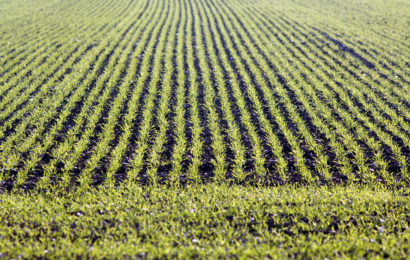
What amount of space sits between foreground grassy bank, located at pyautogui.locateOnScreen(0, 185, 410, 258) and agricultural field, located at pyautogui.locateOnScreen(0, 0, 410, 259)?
0.9 inches

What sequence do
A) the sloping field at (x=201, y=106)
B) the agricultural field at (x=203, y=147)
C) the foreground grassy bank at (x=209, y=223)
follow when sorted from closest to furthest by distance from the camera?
the foreground grassy bank at (x=209, y=223)
the agricultural field at (x=203, y=147)
the sloping field at (x=201, y=106)

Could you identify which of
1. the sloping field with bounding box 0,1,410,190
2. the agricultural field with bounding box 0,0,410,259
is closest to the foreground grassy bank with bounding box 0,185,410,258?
the agricultural field with bounding box 0,0,410,259

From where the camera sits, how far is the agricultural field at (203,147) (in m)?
3.93

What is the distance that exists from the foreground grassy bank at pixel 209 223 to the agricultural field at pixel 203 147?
0.08ft

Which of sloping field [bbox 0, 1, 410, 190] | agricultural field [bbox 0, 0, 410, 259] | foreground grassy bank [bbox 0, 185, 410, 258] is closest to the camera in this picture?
foreground grassy bank [bbox 0, 185, 410, 258]

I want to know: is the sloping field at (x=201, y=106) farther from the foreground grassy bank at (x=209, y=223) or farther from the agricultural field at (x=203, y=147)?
the foreground grassy bank at (x=209, y=223)

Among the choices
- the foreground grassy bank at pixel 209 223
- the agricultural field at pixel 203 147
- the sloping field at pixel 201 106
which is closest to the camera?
the foreground grassy bank at pixel 209 223

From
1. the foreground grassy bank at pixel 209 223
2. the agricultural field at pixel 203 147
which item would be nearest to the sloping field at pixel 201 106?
the agricultural field at pixel 203 147

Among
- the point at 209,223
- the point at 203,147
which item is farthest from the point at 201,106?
the point at 209,223

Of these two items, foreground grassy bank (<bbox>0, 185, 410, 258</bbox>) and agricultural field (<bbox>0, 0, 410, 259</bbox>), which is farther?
agricultural field (<bbox>0, 0, 410, 259</bbox>)

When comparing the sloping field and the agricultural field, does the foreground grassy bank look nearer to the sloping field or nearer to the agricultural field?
the agricultural field

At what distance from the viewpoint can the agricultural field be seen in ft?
12.9

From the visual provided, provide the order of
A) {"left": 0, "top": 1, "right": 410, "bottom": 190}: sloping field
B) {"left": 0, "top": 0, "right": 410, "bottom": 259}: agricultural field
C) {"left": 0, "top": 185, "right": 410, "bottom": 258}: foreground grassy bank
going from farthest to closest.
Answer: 1. {"left": 0, "top": 1, "right": 410, "bottom": 190}: sloping field
2. {"left": 0, "top": 0, "right": 410, "bottom": 259}: agricultural field
3. {"left": 0, "top": 185, "right": 410, "bottom": 258}: foreground grassy bank

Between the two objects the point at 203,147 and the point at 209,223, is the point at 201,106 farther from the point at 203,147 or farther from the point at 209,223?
the point at 209,223
